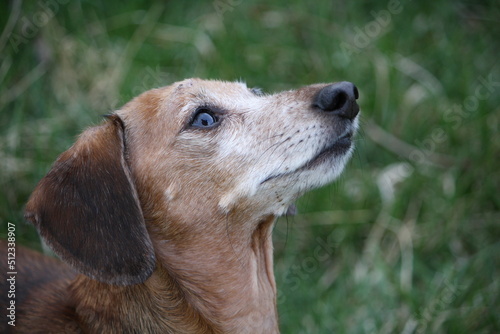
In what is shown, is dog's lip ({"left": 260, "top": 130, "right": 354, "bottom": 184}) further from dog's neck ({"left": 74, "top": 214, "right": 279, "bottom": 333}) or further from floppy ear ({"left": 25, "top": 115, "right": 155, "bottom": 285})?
floppy ear ({"left": 25, "top": 115, "right": 155, "bottom": 285})

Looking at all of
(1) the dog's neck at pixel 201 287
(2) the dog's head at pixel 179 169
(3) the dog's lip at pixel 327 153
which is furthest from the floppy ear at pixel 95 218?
(3) the dog's lip at pixel 327 153

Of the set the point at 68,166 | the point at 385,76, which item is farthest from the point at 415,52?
the point at 68,166

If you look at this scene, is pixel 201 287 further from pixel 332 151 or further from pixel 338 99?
pixel 338 99

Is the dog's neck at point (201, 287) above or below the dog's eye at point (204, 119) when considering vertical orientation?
below

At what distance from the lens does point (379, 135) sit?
5555 millimetres

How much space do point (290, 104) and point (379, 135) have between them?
2.47 m

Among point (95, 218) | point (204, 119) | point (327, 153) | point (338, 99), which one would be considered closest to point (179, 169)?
point (204, 119)

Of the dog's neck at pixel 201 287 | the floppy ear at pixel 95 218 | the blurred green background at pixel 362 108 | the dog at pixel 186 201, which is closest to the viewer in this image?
the floppy ear at pixel 95 218

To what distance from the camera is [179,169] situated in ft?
10.4

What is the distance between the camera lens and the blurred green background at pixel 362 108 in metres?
4.59

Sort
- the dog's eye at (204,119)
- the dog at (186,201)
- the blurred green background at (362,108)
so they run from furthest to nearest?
1. the blurred green background at (362,108)
2. the dog's eye at (204,119)
3. the dog at (186,201)

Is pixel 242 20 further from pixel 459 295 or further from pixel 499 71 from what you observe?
pixel 459 295

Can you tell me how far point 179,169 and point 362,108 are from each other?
291 centimetres

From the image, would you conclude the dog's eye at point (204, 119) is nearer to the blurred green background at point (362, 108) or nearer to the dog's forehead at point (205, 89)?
the dog's forehead at point (205, 89)
